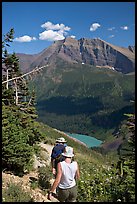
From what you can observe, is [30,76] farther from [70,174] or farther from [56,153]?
[70,174]

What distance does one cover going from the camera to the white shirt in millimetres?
6637

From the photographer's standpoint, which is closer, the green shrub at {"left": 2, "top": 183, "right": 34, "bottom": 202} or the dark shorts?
the dark shorts

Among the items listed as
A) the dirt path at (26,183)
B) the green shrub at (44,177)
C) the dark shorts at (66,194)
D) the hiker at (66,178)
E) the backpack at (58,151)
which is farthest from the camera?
the green shrub at (44,177)

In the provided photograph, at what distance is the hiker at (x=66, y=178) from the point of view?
6.62 metres

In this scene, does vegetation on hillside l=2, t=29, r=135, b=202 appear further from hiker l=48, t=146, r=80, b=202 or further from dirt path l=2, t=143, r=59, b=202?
hiker l=48, t=146, r=80, b=202

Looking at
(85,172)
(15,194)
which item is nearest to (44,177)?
(85,172)

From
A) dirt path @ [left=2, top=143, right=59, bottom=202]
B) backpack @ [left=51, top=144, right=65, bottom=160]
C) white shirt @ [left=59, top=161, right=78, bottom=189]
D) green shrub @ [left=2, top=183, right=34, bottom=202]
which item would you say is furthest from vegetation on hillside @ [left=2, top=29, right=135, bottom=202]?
white shirt @ [left=59, top=161, right=78, bottom=189]

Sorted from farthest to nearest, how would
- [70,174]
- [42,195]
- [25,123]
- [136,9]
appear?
[25,123], [42,195], [70,174], [136,9]

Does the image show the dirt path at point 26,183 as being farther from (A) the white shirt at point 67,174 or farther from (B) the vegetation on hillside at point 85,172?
(A) the white shirt at point 67,174

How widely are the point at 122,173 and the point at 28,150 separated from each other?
3.89 m

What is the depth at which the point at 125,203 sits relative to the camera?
7250 mm

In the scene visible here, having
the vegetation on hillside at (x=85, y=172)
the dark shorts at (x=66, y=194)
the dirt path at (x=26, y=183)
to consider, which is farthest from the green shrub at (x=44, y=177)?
the dark shorts at (x=66, y=194)

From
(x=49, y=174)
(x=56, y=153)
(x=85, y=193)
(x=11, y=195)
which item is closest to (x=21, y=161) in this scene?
(x=49, y=174)

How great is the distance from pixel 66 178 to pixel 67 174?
102 millimetres
